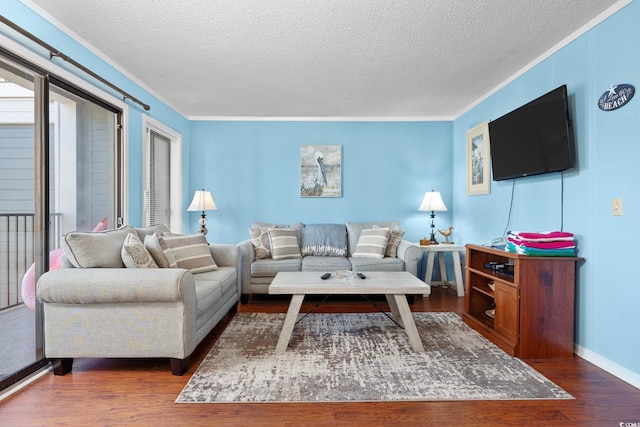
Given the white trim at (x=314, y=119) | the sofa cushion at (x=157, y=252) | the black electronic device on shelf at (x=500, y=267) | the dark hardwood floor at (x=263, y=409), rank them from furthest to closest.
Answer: the white trim at (x=314, y=119)
the black electronic device on shelf at (x=500, y=267)
the sofa cushion at (x=157, y=252)
the dark hardwood floor at (x=263, y=409)

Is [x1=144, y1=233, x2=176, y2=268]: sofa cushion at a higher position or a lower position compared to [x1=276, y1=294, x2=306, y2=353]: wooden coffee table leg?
higher

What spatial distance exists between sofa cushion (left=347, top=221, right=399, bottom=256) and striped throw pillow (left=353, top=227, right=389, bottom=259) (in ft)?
0.51

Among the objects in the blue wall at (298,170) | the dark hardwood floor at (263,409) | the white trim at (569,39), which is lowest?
the dark hardwood floor at (263,409)

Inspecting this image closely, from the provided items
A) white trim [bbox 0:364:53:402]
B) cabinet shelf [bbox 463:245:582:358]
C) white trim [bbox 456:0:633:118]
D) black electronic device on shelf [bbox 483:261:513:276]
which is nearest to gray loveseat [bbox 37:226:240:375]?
white trim [bbox 0:364:53:402]

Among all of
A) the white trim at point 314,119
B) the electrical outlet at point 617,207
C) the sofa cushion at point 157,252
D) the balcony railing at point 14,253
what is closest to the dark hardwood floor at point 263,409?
the balcony railing at point 14,253

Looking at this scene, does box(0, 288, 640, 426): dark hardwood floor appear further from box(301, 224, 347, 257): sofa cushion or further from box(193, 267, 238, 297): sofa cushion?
box(301, 224, 347, 257): sofa cushion

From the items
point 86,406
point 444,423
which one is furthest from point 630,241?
point 86,406

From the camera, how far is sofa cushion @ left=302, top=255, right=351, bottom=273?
378cm

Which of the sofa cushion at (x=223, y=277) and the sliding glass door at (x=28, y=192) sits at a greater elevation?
the sliding glass door at (x=28, y=192)

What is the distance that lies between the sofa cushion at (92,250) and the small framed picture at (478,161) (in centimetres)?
363

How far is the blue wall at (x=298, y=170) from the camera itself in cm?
475

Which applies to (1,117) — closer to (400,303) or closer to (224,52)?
(224,52)

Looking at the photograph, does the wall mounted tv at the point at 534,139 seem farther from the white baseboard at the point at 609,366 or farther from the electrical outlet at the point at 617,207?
the white baseboard at the point at 609,366

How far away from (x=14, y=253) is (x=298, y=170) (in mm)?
3171
